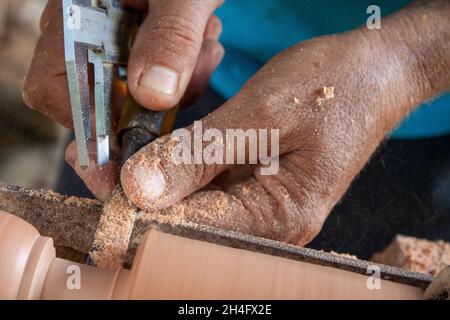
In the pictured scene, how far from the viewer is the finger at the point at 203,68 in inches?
44.3

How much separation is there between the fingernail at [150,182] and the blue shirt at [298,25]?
551 millimetres

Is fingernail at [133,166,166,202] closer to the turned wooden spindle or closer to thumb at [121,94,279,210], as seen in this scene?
thumb at [121,94,279,210]

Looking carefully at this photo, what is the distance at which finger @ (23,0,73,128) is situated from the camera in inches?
41.2

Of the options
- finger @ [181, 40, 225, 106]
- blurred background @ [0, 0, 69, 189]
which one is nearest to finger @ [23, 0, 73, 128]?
blurred background @ [0, 0, 69, 189]

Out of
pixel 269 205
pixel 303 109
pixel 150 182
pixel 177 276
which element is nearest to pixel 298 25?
pixel 303 109

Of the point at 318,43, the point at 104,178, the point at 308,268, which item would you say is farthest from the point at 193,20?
the point at 308,268

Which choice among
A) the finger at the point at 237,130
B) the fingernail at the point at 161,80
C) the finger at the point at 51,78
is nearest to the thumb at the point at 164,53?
the fingernail at the point at 161,80

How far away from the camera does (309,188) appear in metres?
0.86

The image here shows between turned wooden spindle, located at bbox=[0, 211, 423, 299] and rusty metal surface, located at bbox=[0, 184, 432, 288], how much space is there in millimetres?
38

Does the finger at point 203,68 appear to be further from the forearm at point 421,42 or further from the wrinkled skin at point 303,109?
the forearm at point 421,42
